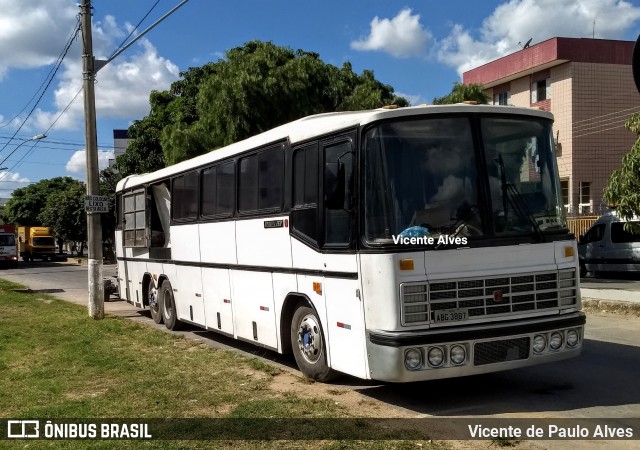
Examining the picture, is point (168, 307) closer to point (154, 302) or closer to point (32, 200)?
point (154, 302)

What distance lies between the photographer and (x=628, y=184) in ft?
46.9

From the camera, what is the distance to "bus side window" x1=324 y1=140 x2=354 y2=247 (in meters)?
6.73

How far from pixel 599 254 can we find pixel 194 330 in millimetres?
15959

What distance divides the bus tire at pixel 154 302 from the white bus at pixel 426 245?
20.4ft

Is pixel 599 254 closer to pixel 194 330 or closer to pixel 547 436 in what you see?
pixel 194 330

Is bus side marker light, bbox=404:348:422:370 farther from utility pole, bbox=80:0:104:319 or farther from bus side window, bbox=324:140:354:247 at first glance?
utility pole, bbox=80:0:104:319

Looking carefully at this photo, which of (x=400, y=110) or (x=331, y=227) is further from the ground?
(x=400, y=110)

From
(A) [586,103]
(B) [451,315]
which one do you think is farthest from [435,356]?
(A) [586,103]

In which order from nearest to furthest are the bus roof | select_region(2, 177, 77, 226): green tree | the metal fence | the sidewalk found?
the bus roof < the sidewalk < the metal fence < select_region(2, 177, 77, 226): green tree

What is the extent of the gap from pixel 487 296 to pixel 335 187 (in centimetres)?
184

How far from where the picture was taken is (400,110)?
6.57 m

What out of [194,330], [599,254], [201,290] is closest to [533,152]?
[201,290]

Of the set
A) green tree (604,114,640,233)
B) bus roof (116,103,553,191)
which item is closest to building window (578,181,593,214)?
green tree (604,114,640,233)

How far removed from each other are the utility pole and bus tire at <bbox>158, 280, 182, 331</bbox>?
212cm
